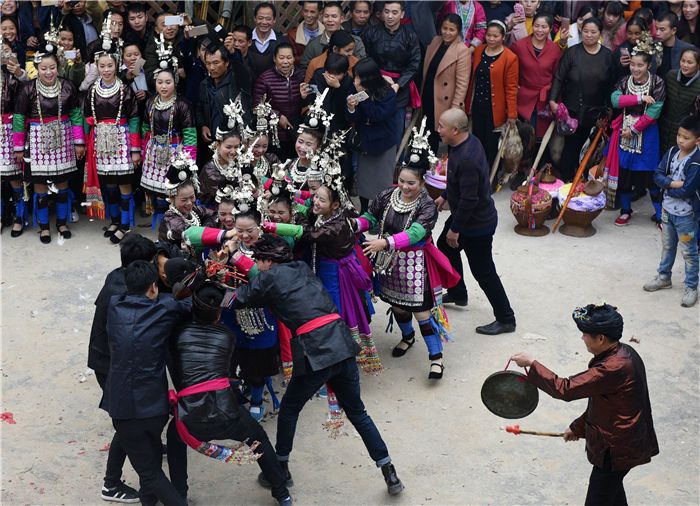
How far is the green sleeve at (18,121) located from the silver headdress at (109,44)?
A: 831 mm

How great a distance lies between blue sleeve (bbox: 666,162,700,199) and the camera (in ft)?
23.4

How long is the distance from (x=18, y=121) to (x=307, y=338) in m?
4.49

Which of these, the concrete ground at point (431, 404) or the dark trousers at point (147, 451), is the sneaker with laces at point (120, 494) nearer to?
the concrete ground at point (431, 404)

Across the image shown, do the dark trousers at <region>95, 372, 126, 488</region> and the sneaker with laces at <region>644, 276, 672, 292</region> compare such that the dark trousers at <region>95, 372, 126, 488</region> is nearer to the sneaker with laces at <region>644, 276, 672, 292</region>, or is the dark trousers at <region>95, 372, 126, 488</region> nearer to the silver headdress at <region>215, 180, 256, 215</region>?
the silver headdress at <region>215, 180, 256, 215</region>

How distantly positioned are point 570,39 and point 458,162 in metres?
3.71

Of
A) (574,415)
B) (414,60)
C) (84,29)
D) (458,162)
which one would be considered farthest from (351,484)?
(84,29)

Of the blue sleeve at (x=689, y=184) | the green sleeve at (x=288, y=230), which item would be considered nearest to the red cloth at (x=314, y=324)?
the green sleeve at (x=288, y=230)

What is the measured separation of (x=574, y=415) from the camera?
6.03m

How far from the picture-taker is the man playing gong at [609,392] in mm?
4438

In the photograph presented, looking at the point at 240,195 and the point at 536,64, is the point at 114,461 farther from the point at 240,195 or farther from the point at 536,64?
the point at 536,64

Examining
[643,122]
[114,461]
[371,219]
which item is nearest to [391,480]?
[114,461]

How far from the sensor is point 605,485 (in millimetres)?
4656

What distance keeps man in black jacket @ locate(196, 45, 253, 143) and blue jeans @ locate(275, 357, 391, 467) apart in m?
3.60

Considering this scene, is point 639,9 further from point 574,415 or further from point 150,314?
point 150,314
